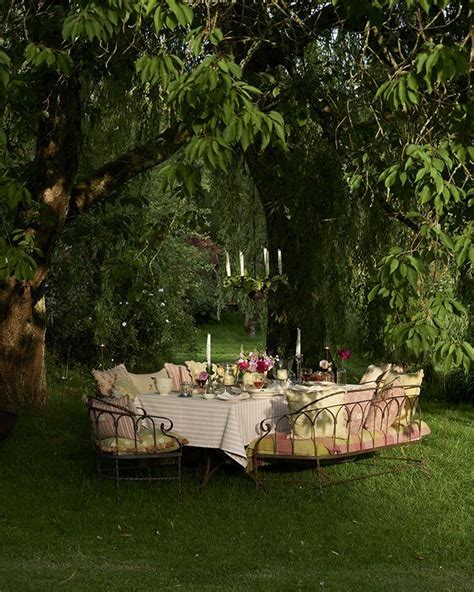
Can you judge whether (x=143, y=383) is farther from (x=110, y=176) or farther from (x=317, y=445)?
(x=110, y=176)

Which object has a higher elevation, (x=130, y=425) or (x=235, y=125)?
(x=235, y=125)

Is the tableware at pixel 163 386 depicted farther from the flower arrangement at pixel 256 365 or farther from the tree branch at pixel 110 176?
the tree branch at pixel 110 176

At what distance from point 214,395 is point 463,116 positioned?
368 cm

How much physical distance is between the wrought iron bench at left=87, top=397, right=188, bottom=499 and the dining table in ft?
0.40

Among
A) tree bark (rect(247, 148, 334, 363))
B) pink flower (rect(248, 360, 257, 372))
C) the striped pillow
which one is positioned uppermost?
tree bark (rect(247, 148, 334, 363))

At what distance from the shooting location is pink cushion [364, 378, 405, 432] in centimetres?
918

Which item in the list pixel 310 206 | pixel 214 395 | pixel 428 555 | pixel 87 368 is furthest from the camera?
pixel 87 368

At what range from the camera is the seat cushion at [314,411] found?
8.68 meters

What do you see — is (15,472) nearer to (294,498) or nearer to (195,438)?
(195,438)

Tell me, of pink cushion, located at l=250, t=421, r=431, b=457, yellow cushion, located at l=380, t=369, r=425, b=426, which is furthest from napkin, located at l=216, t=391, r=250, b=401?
yellow cushion, located at l=380, t=369, r=425, b=426

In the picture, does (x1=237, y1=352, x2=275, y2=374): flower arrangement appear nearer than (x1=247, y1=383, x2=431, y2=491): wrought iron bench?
No

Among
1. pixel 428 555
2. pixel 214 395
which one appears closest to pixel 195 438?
pixel 214 395

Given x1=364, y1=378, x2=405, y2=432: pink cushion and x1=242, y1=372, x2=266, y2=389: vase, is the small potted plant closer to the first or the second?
x1=242, y1=372, x2=266, y2=389: vase

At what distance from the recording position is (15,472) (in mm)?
9359
